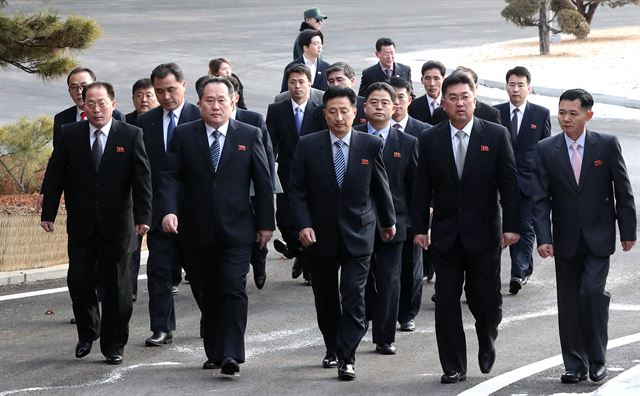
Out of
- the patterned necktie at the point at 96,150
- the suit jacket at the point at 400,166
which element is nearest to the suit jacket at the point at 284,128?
the suit jacket at the point at 400,166

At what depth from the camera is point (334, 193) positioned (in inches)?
382

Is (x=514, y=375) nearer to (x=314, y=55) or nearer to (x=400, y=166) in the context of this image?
(x=400, y=166)

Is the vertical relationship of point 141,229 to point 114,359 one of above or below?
above

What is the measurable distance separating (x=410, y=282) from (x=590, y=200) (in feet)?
6.92

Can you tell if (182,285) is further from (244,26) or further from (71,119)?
(244,26)

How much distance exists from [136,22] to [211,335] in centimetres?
3267

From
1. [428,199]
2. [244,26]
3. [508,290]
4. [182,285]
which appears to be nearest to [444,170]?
[428,199]

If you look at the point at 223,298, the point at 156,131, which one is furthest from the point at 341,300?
the point at 156,131

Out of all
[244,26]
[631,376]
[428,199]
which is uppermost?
[244,26]

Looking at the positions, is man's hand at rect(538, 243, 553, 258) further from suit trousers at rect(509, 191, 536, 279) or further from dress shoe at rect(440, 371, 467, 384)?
suit trousers at rect(509, 191, 536, 279)

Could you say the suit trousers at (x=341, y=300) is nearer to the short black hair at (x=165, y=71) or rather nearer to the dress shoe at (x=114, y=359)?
the dress shoe at (x=114, y=359)

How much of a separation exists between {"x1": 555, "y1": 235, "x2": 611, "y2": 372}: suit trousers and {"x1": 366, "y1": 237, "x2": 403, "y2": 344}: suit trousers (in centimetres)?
123

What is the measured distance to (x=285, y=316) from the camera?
11477 millimetres

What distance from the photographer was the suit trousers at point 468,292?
944 centimetres
